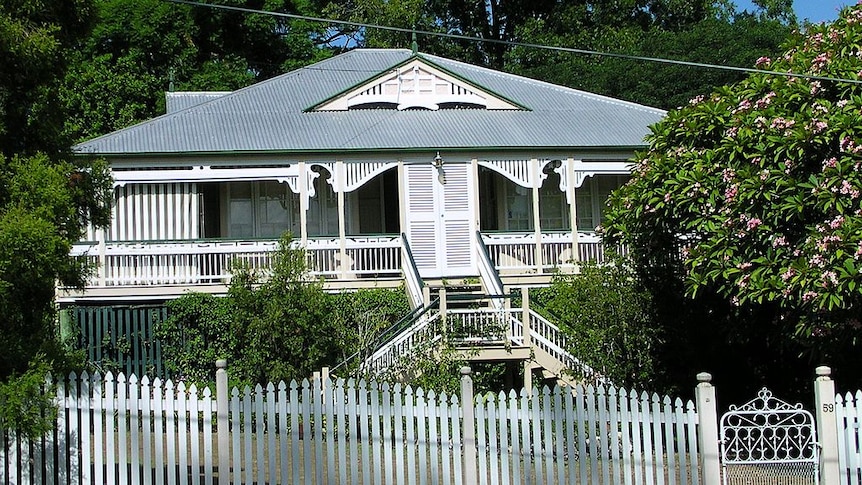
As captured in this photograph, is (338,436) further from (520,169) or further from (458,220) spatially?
(520,169)

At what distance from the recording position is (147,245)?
849 inches

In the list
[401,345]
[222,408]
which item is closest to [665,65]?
[401,345]

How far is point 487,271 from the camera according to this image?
21.6 m

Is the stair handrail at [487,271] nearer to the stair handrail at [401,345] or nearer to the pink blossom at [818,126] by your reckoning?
the stair handrail at [401,345]

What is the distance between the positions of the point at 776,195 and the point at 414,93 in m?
14.0

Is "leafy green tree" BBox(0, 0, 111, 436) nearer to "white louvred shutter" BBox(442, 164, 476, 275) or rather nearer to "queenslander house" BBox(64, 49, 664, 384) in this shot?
"queenslander house" BBox(64, 49, 664, 384)

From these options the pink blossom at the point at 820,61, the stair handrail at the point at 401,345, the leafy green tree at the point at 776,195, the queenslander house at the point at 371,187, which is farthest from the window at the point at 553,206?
the pink blossom at the point at 820,61

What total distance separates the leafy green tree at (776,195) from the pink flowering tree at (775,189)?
0.01 meters

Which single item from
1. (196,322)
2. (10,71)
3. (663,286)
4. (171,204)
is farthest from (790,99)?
(171,204)

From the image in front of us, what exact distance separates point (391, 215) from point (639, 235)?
12.2m

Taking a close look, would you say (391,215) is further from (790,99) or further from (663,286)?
(790,99)

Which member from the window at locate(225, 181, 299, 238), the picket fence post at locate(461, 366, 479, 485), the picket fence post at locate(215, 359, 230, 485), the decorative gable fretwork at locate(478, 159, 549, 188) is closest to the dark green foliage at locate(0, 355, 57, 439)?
the picket fence post at locate(215, 359, 230, 485)

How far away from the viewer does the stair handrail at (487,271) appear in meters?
20.7

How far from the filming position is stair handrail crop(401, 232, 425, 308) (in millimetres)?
20516
